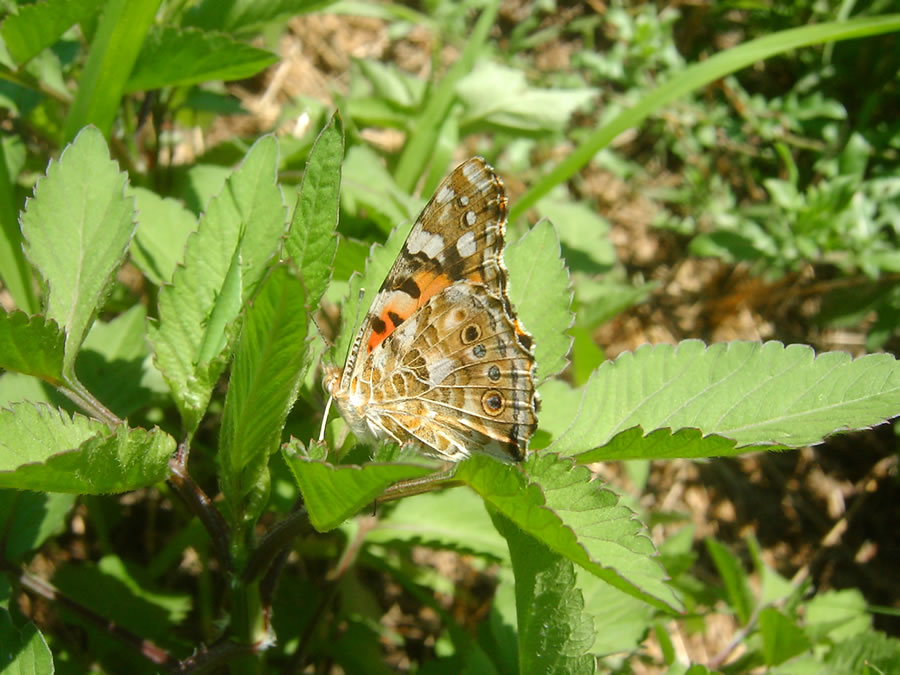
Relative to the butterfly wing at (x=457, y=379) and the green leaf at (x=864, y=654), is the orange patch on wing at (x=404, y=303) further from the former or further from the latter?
the green leaf at (x=864, y=654)

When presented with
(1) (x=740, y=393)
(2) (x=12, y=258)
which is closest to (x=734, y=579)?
(1) (x=740, y=393)

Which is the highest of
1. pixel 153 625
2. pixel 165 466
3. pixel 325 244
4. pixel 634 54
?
pixel 634 54

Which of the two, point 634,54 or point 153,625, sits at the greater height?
point 634,54

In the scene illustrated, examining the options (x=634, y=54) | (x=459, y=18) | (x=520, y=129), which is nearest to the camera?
(x=520, y=129)

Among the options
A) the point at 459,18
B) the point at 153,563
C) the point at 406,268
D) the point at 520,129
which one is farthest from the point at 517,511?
the point at 459,18

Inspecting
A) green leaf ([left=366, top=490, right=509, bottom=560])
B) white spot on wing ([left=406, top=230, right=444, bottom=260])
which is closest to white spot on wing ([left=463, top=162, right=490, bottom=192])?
white spot on wing ([left=406, top=230, right=444, bottom=260])

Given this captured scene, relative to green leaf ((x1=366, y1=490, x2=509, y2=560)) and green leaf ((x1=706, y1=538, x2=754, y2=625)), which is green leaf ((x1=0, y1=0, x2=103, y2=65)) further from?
green leaf ((x1=706, y1=538, x2=754, y2=625))

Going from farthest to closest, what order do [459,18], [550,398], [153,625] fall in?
[459,18] < [153,625] < [550,398]

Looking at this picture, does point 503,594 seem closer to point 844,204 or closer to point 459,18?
point 844,204
